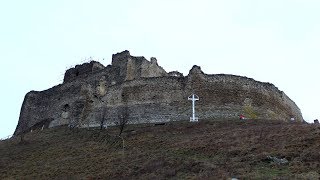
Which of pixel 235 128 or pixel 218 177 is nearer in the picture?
pixel 218 177

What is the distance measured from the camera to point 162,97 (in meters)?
45.7

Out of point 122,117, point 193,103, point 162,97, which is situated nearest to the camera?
point 193,103

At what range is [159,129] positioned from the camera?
40312mm

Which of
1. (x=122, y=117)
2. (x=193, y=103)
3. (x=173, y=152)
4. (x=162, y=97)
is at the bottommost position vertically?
(x=173, y=152)

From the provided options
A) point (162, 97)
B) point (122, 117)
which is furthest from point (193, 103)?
point (122, 117)

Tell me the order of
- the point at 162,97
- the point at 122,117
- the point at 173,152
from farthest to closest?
the point at 162,97
the point at 122,117
the point at 173,152

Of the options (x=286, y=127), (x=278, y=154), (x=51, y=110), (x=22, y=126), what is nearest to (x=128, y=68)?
(x=51, y=110)

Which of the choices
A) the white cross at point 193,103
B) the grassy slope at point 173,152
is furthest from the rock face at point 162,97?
the grassy slope at point 173,152

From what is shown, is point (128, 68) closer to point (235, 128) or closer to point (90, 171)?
point (235, 128)

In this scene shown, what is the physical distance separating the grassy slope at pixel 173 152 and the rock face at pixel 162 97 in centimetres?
280

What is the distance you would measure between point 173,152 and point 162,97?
14435 millimetres

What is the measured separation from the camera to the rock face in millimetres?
44469

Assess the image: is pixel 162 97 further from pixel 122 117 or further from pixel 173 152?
pixel 173 152

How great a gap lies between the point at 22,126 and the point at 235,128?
101 feet
